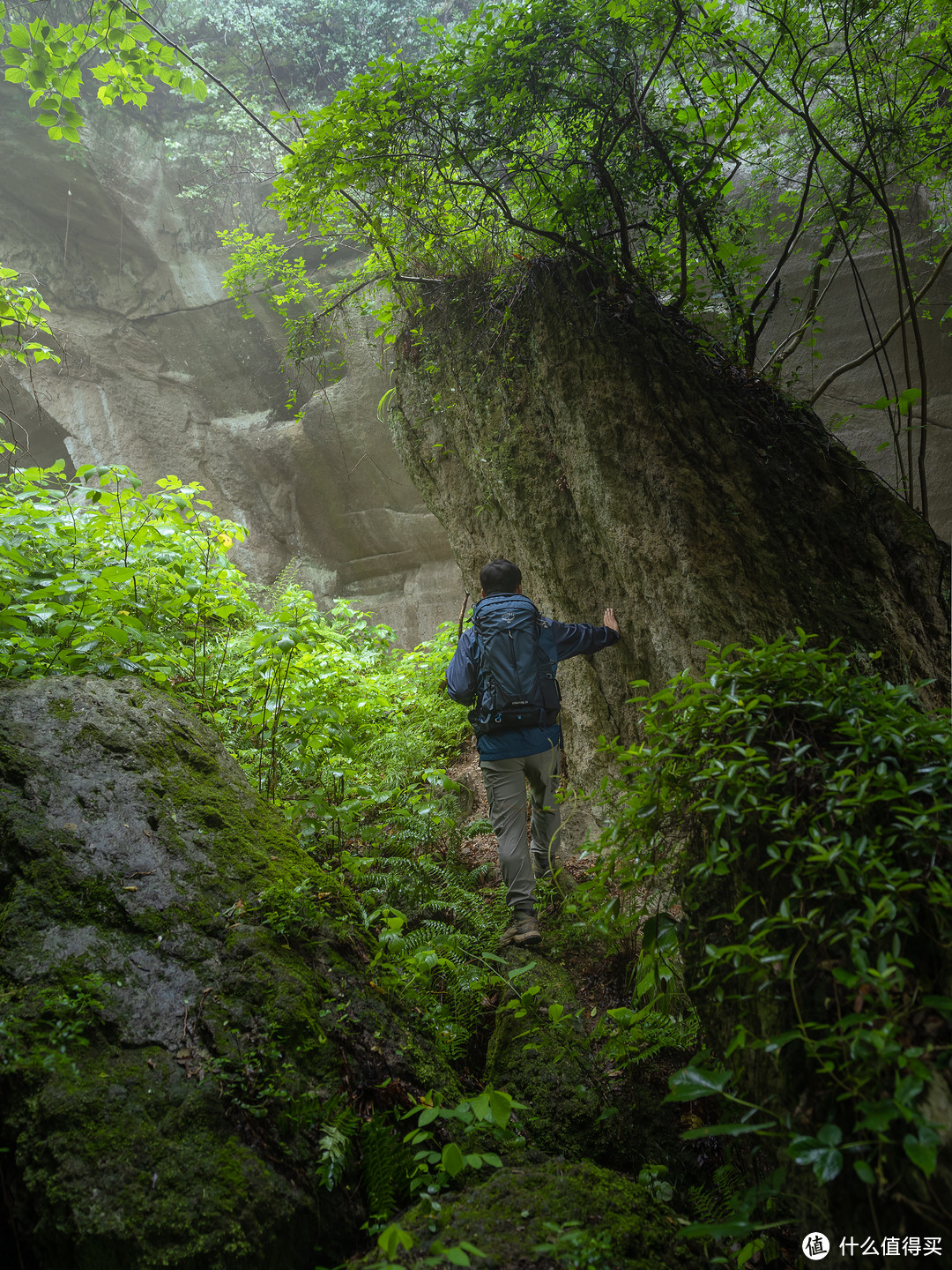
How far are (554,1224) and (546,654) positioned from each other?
10.2 feet

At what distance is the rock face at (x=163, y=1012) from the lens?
6.04ft

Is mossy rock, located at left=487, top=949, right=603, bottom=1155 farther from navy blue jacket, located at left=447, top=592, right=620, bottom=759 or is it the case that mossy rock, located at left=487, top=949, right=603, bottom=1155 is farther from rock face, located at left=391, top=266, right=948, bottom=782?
rock face, located at left=391, top=266, right=948, bottom=782

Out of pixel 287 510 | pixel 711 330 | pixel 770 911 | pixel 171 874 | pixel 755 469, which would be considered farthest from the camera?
pixel 287 510

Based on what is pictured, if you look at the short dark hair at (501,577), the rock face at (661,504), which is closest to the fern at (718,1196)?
the rock face at (661,504)

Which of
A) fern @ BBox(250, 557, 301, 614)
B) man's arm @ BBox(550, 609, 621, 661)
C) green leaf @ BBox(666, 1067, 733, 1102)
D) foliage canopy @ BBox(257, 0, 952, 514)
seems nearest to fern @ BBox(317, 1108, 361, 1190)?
green leaf @ BBox(666, 1067, 733, 1102)

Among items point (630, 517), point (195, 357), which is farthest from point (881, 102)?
point (195, 357)

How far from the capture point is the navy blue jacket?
14.8 ft

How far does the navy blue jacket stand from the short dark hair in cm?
38

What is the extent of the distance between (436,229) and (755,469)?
3562mm

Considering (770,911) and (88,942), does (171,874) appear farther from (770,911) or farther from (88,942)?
(770,911)

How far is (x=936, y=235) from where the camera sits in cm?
942

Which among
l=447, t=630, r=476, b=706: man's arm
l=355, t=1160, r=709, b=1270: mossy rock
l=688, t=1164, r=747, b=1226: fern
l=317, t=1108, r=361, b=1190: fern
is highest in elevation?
l=447, t=630, r=476, b=706: man's arm

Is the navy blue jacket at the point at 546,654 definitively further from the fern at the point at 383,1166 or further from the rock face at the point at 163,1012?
the fern at the point at 383,1166

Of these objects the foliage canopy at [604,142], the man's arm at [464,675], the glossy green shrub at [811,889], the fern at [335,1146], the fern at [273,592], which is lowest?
the fern at [335,1146]
